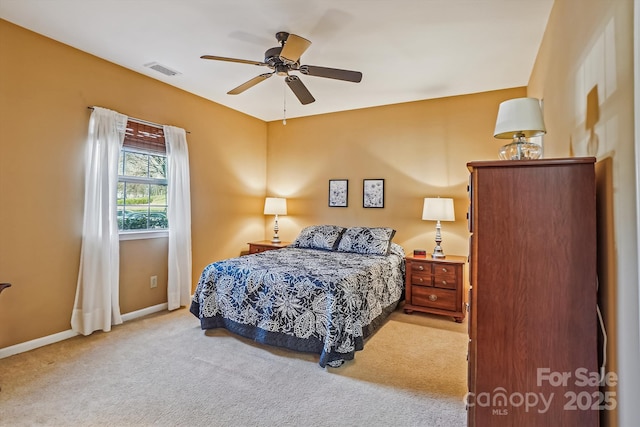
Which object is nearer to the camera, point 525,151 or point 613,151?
point 613,151

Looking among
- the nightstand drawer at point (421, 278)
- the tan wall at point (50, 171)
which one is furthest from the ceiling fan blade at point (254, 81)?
the nightstand drawer at point (421, 278)

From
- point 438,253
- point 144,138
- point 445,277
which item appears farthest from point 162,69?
point 445,277

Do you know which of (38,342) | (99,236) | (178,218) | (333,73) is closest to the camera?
(333,73)

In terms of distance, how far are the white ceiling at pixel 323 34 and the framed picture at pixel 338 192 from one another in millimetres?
1410

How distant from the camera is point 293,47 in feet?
7.59

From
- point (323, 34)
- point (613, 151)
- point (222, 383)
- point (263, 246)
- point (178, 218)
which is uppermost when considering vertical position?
point (323, 34)

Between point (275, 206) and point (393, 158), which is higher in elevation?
point (393, 158)

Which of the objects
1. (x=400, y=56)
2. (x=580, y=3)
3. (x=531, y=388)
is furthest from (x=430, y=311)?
(x=580, y=3)

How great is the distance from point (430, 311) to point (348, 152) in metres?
2.36

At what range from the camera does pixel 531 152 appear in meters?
1.68

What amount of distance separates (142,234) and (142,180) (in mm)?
593

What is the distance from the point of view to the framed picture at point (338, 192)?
15.5ft

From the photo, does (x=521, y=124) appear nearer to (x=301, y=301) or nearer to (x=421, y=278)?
(x=301, y=301)

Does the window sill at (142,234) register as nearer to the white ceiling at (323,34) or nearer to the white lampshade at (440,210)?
the white ceiling at (323,34)
